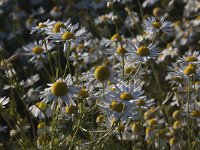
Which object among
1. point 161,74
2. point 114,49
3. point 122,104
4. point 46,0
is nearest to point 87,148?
Answer: point 122,104

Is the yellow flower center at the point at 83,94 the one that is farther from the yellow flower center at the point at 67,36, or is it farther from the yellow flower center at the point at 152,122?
the yellow flower center at the point at 152,122

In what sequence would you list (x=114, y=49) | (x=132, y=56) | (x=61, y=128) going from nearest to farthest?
(x=61, y=128) < (x=132, y=56) < (x=114, y=49)

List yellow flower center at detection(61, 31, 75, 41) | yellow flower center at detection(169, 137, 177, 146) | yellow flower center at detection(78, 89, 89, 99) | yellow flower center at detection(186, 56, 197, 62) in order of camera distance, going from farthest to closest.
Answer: yellow flower center at detection(169, 137, 177, 146) < yellow flower center at detection(186, 56, 197, 62) < yellow flower center at detection(61, 31, 75, 41) < yellow flower center at detection(78, 89, 89, 99)

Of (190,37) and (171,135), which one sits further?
(190,37)

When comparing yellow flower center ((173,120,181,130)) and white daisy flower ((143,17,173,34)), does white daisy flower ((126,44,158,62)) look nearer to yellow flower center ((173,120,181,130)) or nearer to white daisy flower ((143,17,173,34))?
white daisy flower ((143,17,173,34))

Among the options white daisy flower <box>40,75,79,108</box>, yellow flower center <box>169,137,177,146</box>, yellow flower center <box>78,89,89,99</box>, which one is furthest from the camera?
yellow flower center <box>169,137,177,146</box>

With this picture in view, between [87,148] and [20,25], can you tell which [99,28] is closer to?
[20,25]

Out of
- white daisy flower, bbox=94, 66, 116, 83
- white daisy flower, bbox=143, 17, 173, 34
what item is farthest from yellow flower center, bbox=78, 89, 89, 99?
white daisy flower, bbox=143, 17, 173, 34

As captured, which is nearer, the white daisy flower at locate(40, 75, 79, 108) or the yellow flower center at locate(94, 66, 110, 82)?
the white daisy flower at locate(40, 75, 79, 108)
